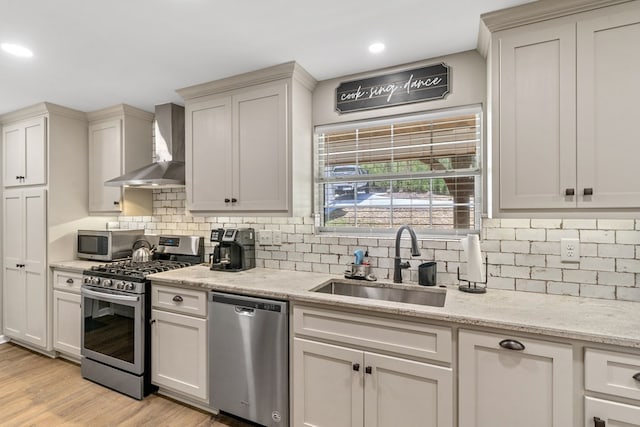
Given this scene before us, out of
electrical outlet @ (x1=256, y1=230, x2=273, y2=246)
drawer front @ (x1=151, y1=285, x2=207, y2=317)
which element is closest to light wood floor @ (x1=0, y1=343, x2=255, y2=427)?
drawer front @ (x1=151, y1=285, x2=207, y2=317)

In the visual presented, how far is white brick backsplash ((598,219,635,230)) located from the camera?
1720 millimetres

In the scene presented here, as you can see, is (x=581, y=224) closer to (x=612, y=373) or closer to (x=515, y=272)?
(x=515, y=272)

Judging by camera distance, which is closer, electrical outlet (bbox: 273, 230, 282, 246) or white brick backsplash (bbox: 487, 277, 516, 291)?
white brick backsplash (bbox: 487, 277, 516, 291)

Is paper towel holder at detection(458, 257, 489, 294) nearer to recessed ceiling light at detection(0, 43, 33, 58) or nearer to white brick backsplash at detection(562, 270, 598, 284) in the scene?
white brick backsplash at detection(562, 270, 598, 284)

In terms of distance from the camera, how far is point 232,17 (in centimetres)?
171

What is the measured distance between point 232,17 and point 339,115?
1.00m

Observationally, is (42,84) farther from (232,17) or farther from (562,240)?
(562,240)

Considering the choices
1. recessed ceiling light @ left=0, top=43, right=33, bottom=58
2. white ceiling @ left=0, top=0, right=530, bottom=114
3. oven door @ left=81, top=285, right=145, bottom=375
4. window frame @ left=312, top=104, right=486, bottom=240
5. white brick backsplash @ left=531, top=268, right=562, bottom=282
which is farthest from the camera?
oven door @ left=81, top=285, right=145, bottom=375

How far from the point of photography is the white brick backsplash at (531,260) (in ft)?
6.19

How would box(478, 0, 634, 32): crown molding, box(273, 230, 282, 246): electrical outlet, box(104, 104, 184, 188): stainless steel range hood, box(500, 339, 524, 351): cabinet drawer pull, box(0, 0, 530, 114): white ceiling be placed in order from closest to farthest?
box(500, 339, 524, 351): cabinet drawer pull, box(478, 0, 634, 32): crown molding, box(0, 0, 530, 114): white ceiling, box(273, 230, 282, 246): electrical outlet, box(104, 104, 184, 188): stainless steel range hood

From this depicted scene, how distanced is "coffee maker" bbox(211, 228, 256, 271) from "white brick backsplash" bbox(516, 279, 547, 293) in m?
1.87

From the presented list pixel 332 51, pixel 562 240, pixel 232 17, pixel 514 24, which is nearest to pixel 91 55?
pixel 232 17

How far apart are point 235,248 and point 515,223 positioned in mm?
1928

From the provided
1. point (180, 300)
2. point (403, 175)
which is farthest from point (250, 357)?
point (403, 175)
